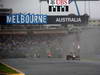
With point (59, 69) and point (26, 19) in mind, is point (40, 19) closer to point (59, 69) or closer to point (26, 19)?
point (26, 19)

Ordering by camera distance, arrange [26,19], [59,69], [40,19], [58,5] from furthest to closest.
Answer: [58,5]
[26,19]
[40,19]
[59,69]

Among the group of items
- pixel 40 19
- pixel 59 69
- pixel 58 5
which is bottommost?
pixel 59 69

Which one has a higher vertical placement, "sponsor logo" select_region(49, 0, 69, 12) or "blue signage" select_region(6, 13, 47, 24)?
"sponsor logo" select_region(49, 0, 69, 12)

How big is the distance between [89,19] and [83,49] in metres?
3.91

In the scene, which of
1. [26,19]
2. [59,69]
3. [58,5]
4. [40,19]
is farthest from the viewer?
[58,5]

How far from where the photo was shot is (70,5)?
45250mm

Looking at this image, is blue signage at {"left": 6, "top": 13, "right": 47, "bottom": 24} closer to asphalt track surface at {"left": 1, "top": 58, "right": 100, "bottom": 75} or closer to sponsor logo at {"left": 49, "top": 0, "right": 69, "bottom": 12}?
sponsor logo at {"left": 49, "top": 0, "right": 69, "bottom": 12}

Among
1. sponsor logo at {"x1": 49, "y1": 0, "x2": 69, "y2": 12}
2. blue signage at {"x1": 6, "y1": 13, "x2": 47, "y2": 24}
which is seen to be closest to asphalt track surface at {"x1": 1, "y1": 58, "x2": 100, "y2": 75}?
blue signage at {"x1": 6, "y1": 13, "x2": 47, "y2": 24}

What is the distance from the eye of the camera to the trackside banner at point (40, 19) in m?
43.9

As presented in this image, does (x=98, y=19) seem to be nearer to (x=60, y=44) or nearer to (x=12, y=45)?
(x=60, y=44)

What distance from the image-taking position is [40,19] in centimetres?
4388

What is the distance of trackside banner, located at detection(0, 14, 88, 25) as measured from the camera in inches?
1730

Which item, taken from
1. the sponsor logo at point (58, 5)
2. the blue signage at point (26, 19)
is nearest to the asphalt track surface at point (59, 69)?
the blue signage at point (26, 19)

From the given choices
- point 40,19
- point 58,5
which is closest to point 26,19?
point 40,19
